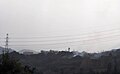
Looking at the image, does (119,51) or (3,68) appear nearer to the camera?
(3,68)

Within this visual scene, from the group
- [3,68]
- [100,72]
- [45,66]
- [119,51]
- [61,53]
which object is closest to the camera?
[3,68]

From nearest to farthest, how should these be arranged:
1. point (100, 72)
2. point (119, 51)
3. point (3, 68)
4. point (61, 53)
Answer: point (3, 68)
point (100, 72)
point (119, 51)
point (61, 53)

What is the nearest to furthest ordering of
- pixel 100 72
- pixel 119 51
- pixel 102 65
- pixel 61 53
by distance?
pixel 100 72
pixel 102 65
pixel 119 51
pixel 61 53

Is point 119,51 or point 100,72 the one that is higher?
point 119,51

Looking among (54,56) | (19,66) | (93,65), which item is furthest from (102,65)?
(19,66)

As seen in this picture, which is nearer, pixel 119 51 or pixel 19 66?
pixel 19 66

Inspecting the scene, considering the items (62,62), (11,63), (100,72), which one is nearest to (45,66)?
(62,62)

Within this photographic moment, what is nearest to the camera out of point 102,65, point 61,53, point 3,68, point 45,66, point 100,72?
point 3,68

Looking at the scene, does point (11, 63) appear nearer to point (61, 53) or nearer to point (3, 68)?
point (3, 68)

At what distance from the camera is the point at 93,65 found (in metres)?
85.0

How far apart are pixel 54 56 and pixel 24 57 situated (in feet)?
33.2

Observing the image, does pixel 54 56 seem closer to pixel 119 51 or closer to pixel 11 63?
pixel 119 51

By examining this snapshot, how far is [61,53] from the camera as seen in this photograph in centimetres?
10662

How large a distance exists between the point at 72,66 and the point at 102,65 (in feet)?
29.4
